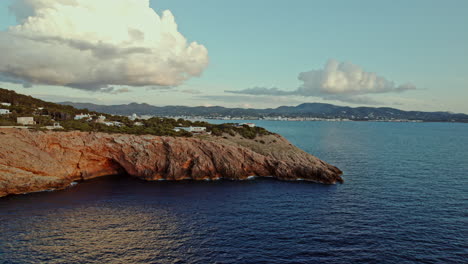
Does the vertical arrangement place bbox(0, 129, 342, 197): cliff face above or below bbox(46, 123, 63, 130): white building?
below

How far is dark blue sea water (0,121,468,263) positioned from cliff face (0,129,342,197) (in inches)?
162

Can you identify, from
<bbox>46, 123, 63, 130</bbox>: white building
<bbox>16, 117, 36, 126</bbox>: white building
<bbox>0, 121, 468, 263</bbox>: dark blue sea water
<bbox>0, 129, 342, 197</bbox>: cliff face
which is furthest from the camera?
<bbox>16, 117, 36, 126</bbox>: white building

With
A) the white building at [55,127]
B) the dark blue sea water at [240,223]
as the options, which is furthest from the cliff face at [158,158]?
the dark blue sea water at [240,223]

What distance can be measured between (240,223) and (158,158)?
27277 millimetres

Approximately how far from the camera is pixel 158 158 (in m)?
52.0

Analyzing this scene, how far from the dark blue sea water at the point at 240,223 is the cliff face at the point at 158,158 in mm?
4117

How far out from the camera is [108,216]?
3166cm

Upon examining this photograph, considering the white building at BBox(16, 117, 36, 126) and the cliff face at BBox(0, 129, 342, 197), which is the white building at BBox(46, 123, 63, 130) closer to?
the cliff face at BBox(0, 129, 342, 197)

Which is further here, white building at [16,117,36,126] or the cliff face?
white building at [16,117,36,126]

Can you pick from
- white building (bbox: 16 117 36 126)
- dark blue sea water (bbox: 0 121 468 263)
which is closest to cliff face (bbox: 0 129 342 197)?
dark blue sea water (bbox: 0 121 468 263)

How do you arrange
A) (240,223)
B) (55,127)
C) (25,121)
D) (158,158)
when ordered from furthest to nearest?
1. (158,158)
2. (25,121)
3. (55,127)
4. (240,223)

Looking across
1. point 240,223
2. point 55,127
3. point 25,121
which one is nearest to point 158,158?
point 55,127

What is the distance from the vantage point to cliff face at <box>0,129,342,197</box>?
45.2 metres

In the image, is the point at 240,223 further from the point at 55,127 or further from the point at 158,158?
the point at 55,127
